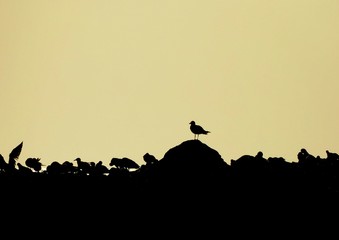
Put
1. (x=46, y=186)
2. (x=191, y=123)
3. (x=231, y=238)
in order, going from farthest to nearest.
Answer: (x=191, y=123) < (x=46, y=186) < (x=231, y=238)

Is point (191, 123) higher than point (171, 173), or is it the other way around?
point (191, 123)

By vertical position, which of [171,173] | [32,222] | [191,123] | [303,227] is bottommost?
[32,222]

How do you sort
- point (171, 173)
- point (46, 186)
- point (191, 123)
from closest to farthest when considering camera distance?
point (46, 186) < point (171, 173) < point (191, 123)

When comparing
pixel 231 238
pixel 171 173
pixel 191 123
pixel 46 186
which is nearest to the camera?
pixel 231 238

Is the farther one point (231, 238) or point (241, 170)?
point (241, 170)

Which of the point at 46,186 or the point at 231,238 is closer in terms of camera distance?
the point at 231,238

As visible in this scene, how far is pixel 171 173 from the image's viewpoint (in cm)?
1681

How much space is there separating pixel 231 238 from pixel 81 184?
4.38 meters

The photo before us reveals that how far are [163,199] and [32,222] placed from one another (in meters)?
3.60

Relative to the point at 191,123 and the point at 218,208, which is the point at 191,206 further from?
the point at 191,123

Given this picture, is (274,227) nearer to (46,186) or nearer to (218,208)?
(218,208)

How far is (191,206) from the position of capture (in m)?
15.5

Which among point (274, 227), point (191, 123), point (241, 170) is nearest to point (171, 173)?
point (241, 170)

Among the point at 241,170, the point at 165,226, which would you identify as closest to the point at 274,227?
the point at 241,170
